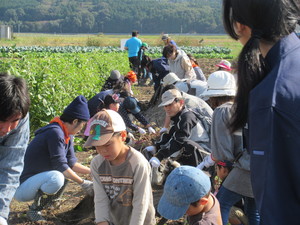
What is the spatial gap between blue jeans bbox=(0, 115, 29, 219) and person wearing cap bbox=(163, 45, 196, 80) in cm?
599

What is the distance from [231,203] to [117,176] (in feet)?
3.16

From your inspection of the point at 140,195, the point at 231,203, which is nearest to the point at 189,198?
the point at 140,195

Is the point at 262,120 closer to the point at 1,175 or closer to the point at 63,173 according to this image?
the point at 1,175

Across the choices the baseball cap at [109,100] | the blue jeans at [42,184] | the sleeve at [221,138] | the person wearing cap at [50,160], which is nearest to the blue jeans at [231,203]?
the sleeve at [221,138]

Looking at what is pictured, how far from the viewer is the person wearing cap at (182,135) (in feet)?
15.2

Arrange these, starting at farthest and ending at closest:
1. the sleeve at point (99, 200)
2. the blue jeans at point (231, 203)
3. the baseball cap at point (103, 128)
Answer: the blue jeans at point (231, 203) → the sleeve at point (99, 200) → the baseball cap at point (103, 128)

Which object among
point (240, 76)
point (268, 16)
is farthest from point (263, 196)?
point (268, 16)

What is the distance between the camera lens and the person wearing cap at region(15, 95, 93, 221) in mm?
4207

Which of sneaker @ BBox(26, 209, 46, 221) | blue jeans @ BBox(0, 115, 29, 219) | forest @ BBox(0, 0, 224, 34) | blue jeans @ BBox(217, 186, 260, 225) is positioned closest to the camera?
blue jeans @ BBox(0, 115, 29, 219)

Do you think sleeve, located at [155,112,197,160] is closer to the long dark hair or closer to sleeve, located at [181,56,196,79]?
the long dark hair

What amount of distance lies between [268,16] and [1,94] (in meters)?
1.53

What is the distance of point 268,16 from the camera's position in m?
1.48

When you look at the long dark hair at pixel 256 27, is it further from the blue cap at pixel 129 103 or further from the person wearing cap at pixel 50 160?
the blue cap at pixel 129 103

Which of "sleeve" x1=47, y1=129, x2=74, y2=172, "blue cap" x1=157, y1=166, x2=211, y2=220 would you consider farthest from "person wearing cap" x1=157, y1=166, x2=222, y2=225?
"sleeve" x1=47, y1=129, x2=74, y2=172
